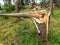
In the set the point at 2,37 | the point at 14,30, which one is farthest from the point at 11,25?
the point at 2,37

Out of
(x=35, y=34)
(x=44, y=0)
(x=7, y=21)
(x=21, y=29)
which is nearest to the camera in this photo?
(x=35, y=34)

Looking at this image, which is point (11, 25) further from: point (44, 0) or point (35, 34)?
point (44, 0)

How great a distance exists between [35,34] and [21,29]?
97 cm

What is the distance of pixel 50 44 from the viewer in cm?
816

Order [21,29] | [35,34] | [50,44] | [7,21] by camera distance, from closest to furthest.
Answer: [50,44]
[35,34]
[21,29]
[7,21]

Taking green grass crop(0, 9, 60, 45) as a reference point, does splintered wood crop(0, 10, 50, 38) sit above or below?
above

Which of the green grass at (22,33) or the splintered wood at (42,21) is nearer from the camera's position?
the splintered wood at (42,21)

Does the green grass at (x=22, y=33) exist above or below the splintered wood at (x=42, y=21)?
below

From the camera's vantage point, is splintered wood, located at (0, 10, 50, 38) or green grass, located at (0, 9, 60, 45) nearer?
splintered wood, located at (0, 10, 50, 38)

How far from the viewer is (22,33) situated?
9031 mm

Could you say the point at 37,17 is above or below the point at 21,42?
above

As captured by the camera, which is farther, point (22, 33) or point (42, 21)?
point (22, 33)

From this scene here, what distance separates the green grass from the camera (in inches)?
328

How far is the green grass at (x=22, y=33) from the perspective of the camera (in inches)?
328
